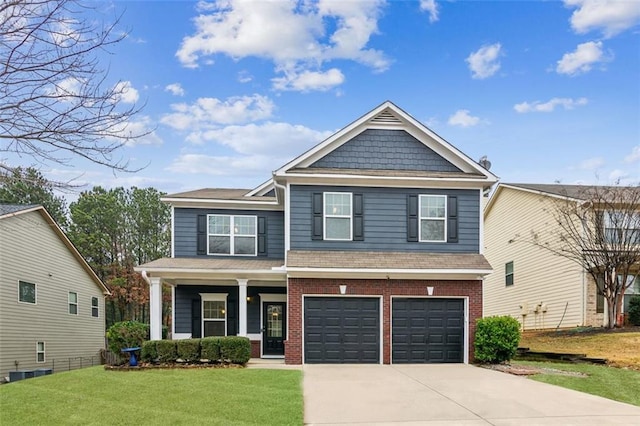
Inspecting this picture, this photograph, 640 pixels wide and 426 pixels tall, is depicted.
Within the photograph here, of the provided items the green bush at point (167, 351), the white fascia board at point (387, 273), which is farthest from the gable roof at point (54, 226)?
the white fascia board at point (387, 273)

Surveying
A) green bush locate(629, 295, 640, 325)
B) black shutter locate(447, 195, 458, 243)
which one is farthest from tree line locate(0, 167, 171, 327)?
green bush locate(629, 295, 640, 325)

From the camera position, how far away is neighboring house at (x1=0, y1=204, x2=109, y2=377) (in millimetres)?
18359

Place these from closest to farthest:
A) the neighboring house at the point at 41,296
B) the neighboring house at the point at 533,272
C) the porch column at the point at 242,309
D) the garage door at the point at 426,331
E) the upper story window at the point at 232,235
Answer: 1. the garage door at the point at 426,331
2. the porch column at the point at 242,309
3. the upper story window at the point at 232,235
4. the neighboring house at the point at 41,296
5. the neighboring house at the point at 533,272

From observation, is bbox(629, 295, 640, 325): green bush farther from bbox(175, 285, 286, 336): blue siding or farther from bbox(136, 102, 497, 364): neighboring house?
bbox(175, 285, 286, 336): blue siding

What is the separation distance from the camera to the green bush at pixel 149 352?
44.0ft

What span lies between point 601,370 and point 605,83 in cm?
1368

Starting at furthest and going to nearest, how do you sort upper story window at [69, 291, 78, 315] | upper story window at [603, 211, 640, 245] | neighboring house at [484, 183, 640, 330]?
upper story window at [69, 291, 78, 315], neighboring house at [484, 183, 640, 330], upper story window at [603, 211, 640, 245]

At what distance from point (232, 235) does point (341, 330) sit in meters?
5.34

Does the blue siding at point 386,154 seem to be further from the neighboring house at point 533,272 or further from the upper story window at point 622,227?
the upper story window at point 622,227

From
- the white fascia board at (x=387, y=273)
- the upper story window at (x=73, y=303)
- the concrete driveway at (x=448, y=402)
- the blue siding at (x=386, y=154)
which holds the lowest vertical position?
the upper story window at (x=73, y=303)

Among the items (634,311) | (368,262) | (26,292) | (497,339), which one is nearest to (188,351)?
(368,262)

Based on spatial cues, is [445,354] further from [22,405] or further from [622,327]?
[22,405]

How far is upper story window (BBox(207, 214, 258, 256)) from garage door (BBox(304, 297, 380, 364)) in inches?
150

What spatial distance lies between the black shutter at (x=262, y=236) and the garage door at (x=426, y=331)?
515 centimetres
